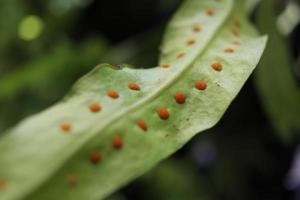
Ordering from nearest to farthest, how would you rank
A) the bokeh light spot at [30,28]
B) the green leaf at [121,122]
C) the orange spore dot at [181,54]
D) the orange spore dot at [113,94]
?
the green leaf at [121,122], the orange spore dot at [113,94], the orange spore dot at [181,54], the bokeh light spot at [30,28]

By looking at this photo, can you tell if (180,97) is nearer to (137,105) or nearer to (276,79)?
(137,105)

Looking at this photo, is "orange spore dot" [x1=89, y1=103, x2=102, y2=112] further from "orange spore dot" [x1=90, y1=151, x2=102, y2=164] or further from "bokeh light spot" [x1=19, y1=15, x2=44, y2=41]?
"bokeh light spot" [x1=19, y1=15, x2=44, y2=41]

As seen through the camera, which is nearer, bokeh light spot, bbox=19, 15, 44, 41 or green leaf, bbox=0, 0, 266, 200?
green leaf, bbox=0, 0, 266, 200

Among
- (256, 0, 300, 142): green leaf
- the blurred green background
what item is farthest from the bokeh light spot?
(256, 0, 300, 142): green leaf

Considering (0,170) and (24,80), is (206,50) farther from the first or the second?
(24,80)

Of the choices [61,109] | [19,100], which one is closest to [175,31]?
[61,109]

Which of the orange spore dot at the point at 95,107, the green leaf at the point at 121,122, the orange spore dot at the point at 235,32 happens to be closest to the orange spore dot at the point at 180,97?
the green leaf at the point at 121,122

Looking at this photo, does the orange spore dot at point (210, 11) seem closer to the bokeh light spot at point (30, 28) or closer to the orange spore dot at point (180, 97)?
the orange spore dot at point (180, 97)
